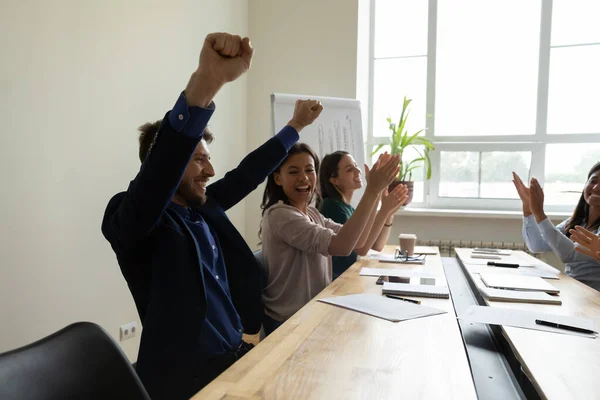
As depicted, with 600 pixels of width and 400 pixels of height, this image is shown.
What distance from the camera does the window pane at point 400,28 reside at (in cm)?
420

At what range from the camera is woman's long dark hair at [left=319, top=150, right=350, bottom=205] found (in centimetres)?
258

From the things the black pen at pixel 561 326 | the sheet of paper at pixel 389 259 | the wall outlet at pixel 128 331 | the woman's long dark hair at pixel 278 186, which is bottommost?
the wall outlet at pixel 128 331

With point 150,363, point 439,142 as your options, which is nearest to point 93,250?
point 150,363

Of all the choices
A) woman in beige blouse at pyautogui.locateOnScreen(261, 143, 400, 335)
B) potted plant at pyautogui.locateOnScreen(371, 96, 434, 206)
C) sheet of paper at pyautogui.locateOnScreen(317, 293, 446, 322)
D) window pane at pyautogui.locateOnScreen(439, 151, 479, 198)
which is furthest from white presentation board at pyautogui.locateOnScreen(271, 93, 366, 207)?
sheet of paper at pyautogui.locateOnScreen(317, 293, 446, 322)

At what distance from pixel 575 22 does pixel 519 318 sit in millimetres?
3584

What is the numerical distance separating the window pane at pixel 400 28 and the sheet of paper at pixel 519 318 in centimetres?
337

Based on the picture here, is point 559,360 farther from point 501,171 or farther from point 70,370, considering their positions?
point 501,171

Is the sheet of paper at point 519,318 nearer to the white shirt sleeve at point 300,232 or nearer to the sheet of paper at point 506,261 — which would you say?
the white shirt sleeve at point 300,232

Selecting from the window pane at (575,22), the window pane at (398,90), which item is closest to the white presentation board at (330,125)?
the window pane at (398,90)

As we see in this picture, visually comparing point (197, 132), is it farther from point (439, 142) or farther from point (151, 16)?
point (439, 142)

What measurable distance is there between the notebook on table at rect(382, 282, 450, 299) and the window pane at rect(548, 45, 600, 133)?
9.79ft

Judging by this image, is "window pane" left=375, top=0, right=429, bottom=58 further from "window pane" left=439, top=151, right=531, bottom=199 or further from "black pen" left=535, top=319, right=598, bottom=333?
"black pen" left=535, top=319, right=598, bottom=333

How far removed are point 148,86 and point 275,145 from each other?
1.36m

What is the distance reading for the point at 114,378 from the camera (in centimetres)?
79
